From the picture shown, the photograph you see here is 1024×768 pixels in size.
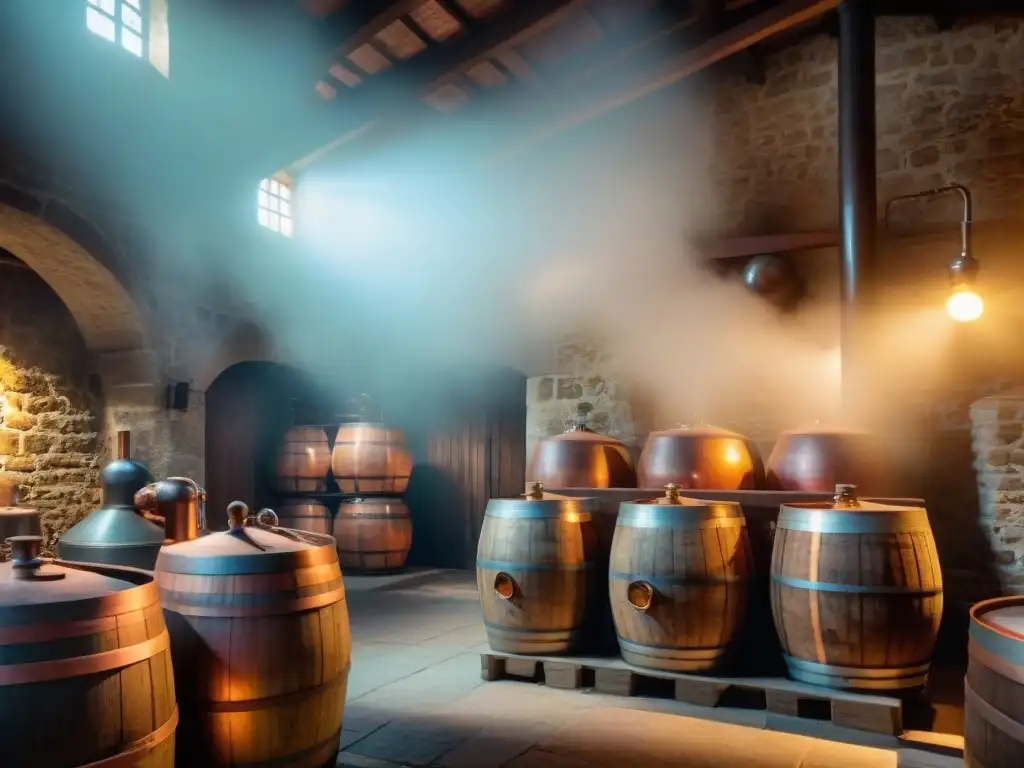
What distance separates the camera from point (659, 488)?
4.44m

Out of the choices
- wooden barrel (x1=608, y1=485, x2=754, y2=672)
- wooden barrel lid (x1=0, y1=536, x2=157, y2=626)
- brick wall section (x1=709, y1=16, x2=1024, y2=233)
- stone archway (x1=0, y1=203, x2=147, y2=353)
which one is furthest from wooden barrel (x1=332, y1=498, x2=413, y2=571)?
wooden barrel lid (x1=0, y1=536, x2=157, y2=626)

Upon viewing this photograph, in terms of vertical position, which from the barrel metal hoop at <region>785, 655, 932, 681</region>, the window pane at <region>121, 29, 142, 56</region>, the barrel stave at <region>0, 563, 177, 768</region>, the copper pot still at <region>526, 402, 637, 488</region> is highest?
the window pane at <region>121, 29, 142, 56</region>

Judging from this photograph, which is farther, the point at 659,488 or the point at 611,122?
the point at 611,122

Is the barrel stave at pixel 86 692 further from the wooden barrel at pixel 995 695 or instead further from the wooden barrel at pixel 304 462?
the wooden barrel at pixel 304 462

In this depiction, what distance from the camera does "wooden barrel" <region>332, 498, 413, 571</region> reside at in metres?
7.30

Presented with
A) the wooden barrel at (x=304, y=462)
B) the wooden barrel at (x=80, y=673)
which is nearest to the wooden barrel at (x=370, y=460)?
the wooden barrel at (x=304, y=462)

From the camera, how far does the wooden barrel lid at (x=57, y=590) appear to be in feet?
6.06

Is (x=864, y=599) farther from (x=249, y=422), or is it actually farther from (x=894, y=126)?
(x=249, y=422)

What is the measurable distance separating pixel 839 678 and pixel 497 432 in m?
4.79

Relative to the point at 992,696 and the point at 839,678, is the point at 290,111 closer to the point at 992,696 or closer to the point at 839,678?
the point at 839,678

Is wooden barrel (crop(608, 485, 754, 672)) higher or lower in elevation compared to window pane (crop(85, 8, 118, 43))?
lower

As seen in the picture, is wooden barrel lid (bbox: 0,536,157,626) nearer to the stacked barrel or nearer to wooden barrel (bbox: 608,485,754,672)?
wooden barrel (bbox: 608,485,754,672)

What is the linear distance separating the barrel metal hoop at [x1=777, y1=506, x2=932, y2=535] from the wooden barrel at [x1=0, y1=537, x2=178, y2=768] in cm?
256

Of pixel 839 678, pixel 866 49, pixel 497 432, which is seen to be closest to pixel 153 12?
pixel 497 432
